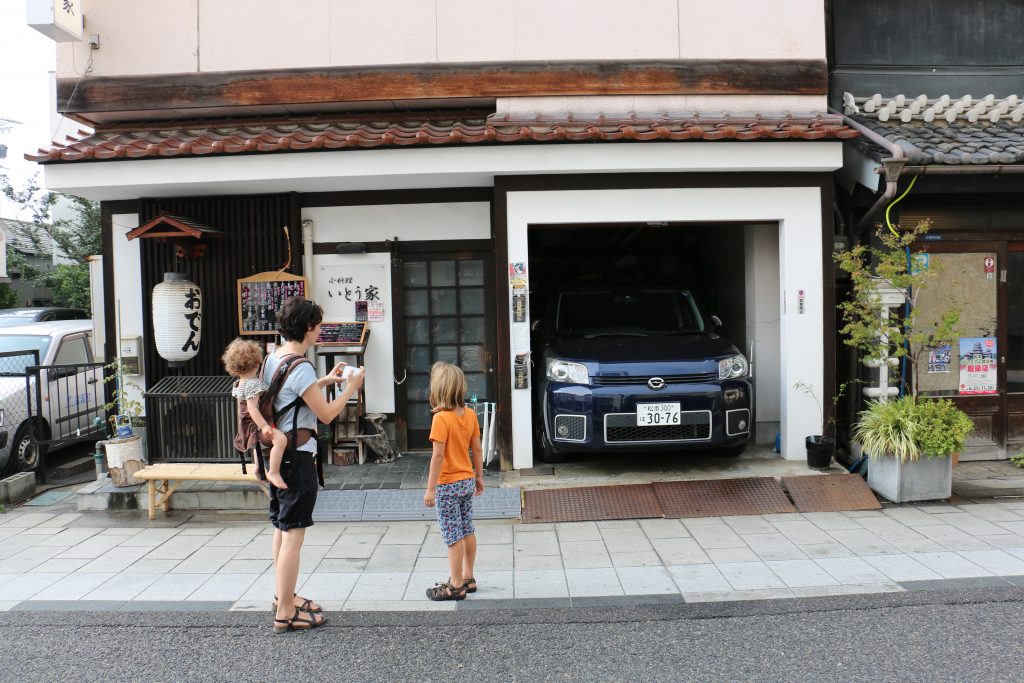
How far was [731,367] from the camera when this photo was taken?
689cm

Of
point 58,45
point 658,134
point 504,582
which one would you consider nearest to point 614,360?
point 658,134

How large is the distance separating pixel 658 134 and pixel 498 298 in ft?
7.25

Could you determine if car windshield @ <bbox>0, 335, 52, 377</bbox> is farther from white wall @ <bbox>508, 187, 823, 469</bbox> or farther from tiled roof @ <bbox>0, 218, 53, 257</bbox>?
tiled roof @ <bbox>0, 218, 53, 257</bbox>

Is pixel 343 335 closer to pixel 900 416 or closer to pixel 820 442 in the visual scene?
pixel 820 442

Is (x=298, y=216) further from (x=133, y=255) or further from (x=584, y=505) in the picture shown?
(x=584, y=505)

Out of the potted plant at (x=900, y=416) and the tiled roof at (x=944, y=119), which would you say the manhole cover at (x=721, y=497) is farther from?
the tiled roof at (x=944, y=119)

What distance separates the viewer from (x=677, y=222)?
286 inches

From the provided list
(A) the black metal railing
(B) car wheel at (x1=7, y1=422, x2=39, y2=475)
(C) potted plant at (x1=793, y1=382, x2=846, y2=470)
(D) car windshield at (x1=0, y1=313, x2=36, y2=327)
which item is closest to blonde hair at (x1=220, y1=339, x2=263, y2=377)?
(A) the black metal railing

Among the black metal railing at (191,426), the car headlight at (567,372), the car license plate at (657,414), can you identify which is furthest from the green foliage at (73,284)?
the car license plate at (657,414)

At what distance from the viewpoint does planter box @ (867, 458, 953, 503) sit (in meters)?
6.34

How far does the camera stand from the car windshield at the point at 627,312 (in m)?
8.02

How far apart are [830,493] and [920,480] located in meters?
0.80

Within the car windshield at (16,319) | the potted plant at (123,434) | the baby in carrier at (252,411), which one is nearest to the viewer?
the baby in carrier at (252,411)

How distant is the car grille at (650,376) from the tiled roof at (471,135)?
226cm
